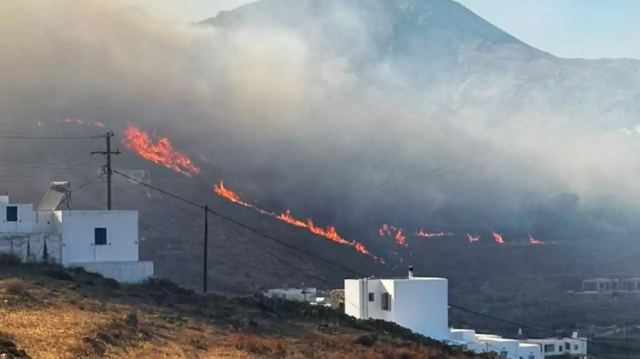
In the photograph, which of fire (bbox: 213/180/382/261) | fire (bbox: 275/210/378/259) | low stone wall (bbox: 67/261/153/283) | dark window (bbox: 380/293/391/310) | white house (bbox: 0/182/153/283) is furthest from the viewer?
fire (bbox: 275/210/378/259)

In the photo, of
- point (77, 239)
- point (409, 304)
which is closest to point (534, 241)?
point (409, 304)

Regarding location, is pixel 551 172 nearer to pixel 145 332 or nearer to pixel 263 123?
pixel 263 123

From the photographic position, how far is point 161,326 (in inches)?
1286

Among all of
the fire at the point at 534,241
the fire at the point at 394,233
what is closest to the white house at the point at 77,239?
the fire at the point at 394,233

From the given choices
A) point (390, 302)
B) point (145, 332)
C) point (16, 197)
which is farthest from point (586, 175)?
point (145, 332)

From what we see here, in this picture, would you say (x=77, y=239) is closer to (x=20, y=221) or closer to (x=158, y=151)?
(x=20, y=221)

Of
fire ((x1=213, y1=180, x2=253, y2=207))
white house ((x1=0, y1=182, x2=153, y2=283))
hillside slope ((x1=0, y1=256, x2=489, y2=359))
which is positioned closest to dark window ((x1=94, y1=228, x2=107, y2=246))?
white house ((x1=0, y1=182, x2=153, y2=283))

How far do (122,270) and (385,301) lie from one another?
51.3 ft

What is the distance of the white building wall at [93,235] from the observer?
42.7m

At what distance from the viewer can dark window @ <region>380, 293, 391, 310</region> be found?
48.4 m

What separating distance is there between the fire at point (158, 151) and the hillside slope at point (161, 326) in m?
89.6

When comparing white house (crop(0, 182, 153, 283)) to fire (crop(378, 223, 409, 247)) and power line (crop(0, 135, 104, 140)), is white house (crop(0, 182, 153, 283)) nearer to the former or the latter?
power line (crop(0, 135, 104, 140))

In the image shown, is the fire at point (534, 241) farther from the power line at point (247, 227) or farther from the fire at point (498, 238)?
the power line at point (247, 227)

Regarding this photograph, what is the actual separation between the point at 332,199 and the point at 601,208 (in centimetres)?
7190
